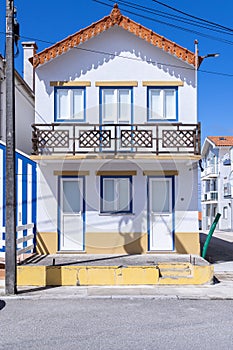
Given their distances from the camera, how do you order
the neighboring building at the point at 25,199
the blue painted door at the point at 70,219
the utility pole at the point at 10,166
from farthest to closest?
the blue painted door at the point at 70,219 < the neighboring building at the point at 25,199 < the utility pole at the point at 10,166

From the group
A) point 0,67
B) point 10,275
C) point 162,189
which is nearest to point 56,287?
point 10,275

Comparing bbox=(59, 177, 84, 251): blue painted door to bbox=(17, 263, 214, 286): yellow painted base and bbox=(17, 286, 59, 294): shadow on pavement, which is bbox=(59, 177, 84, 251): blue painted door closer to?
bbox=(17, 263, 214, 286): yellow painted base

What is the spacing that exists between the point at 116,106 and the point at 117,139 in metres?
1.32

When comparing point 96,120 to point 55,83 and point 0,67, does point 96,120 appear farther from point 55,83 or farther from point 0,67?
point 0,67

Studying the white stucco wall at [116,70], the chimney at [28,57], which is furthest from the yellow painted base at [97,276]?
the chimney at [28,57]

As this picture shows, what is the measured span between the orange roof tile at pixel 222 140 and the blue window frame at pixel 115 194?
91.5 ft

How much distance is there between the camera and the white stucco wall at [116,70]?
13008mm

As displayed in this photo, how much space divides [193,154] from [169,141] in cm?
95

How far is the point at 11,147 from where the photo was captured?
897 centimetres

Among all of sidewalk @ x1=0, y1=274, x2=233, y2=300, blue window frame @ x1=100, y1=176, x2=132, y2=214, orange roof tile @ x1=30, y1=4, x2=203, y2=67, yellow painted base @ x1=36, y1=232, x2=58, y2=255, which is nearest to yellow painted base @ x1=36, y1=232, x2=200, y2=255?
yellow painted base @ x1=36, y1=232, x2=58, y2=255

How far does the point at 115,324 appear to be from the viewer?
698cm

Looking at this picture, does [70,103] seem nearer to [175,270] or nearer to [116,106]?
[116,106]

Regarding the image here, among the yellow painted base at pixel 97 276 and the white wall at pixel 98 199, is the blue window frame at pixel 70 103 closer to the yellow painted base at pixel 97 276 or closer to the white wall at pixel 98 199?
the white wall at pixel 98 199

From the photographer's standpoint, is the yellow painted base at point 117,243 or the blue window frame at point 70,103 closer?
the yellow painted base at point 117,243
